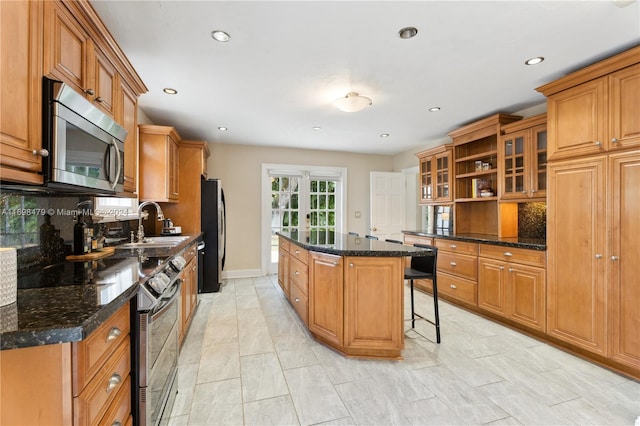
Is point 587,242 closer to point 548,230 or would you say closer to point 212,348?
point 548,230

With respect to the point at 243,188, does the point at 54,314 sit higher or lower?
lower

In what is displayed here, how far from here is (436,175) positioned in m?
4.63

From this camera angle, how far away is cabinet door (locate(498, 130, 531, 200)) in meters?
3.23

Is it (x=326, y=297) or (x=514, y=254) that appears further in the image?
(x=514, y=254)

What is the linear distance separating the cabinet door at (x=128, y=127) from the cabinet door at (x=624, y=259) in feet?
12.2

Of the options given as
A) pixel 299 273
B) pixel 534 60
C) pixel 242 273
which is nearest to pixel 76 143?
pixel 299 273

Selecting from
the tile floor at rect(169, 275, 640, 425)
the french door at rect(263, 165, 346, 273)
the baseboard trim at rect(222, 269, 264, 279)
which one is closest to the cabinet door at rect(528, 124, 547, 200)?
the tile floor at rect(169, 275, 640, 425)

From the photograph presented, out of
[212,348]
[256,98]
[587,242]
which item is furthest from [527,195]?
[212,348]

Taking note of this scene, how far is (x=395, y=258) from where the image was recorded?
2.41 m

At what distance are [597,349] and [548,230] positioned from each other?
1.00m

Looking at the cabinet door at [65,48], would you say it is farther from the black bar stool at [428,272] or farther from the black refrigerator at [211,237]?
the black refrigerator at [211,237]

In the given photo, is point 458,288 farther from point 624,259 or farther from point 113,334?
point 113,334

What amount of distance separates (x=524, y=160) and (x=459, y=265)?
141 centimetres

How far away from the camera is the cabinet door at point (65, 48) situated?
4.25 feet
